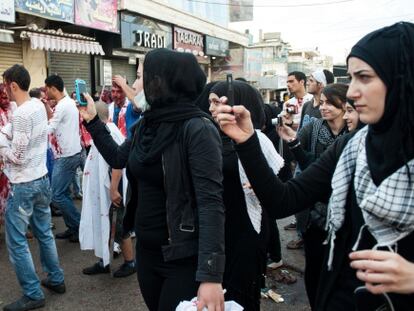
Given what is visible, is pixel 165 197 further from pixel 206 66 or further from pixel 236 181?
pixel 206 66

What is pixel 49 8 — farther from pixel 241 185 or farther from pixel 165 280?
pixel 165 280

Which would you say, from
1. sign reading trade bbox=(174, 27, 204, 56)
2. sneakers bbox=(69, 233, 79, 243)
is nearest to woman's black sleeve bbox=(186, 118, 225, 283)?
sneakers bbox=(69, 233, 79, 243)

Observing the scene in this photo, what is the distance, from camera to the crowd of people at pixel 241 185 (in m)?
1.31

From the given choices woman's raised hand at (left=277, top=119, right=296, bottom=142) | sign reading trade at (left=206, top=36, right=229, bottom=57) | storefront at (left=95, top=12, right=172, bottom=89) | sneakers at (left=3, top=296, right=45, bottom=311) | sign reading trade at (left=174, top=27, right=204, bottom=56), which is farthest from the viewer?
sign reading trade at (left=206, top=36, right=229, bottom=57)

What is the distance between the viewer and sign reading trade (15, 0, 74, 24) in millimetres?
8453

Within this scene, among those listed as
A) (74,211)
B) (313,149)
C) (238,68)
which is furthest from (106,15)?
(238,68)

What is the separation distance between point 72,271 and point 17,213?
123 centimetres

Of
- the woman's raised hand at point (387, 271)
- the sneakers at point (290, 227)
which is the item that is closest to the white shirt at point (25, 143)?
the woman's raised hand at point (387, 271)

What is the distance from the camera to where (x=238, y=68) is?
75.3 ft

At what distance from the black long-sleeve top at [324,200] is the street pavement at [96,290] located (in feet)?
7.49

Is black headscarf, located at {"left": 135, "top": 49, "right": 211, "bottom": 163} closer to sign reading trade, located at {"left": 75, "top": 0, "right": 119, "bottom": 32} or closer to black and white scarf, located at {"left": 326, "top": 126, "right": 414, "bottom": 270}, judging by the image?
black and white scarf, located at {"left": 326, "top": 126, "right": 414, "bottom": 270}

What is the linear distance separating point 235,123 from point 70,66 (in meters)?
10.5

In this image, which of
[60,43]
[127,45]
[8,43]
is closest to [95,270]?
[60,43]

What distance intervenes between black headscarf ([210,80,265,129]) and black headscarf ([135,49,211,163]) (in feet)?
1.68
